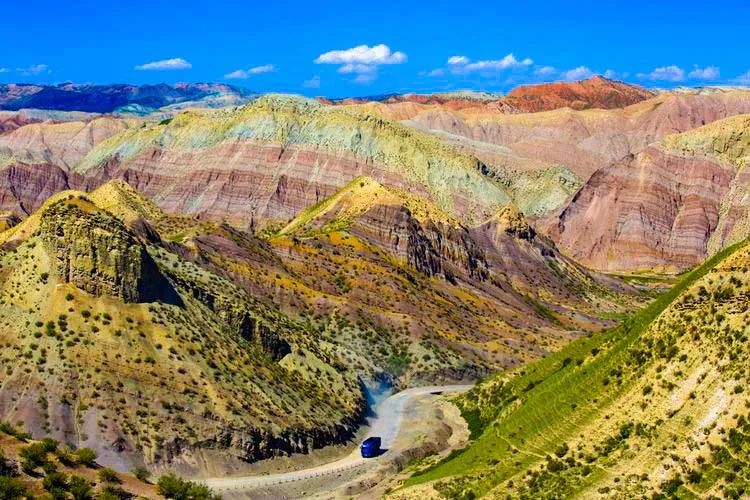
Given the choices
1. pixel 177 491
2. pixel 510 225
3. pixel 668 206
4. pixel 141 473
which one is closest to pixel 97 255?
pixel 141 473

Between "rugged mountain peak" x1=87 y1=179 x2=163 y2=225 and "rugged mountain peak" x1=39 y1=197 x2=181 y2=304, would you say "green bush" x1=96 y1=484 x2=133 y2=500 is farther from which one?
"rugged mountain peak" x1=87 y1=179 x2=163 y2=225

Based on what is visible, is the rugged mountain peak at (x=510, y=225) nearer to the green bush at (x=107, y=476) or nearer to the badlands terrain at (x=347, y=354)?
the badlands terrain at (x=347, y=354)

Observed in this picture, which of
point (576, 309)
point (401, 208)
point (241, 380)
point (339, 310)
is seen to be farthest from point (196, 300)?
point (576, 309)

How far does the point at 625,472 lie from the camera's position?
124 feet

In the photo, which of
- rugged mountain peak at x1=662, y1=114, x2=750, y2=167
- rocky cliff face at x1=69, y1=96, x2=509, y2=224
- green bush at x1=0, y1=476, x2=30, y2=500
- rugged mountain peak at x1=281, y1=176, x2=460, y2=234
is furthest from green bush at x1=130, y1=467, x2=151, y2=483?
rugged mountain peak at x1=662, y1=114, x2=750, y2=167

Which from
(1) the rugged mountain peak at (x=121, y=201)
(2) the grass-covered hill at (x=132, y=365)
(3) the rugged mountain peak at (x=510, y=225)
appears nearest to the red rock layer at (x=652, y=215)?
(3) the rugged mountain peak at (x=510, y=225)

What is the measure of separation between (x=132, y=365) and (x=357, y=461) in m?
13.1

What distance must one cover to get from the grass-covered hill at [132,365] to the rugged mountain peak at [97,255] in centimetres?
7

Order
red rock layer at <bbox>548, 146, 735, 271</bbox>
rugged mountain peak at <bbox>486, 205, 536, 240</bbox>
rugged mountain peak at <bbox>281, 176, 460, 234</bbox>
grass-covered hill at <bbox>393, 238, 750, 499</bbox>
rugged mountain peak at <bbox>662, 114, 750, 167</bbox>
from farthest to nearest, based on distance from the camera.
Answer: rugged mountain peak at <bbox>662, 114, 750, 167</bbox> < red rock layer at <bbox>548, 146, 735, 271</bbox> < rugged mountain peak at <bbox>486, 205, 536, 240</bbox> < rugged mountain peak at <bbox>281, 176, 460, 234</bbox> < grass-covered hill at <bbox>393, 238, 750, 499</bbox>

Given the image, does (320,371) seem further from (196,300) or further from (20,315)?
(20,315)

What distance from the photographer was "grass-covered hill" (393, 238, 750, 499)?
36375 mm

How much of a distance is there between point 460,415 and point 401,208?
46014 millimetres

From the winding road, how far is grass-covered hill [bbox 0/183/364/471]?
1644mm

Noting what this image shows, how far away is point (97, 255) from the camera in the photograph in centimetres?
5750
